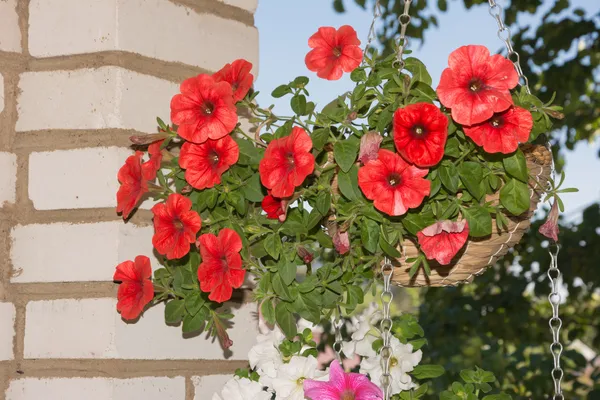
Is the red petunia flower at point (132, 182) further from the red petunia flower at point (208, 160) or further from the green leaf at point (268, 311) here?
the green leaf at point (268, 311)

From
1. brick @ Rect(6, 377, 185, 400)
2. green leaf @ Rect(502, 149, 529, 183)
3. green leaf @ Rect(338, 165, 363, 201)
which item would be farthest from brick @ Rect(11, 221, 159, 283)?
green leaf @ Rect(502, 149, 529, 183)

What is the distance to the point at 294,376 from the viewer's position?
1.22m

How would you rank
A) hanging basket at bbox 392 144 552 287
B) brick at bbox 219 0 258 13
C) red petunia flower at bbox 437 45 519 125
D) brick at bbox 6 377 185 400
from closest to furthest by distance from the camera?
red petunia flower at bbox 437 45 519 125 → hanging basket at bbox 392 144 552 287 → brick at bbox 6 377 185 400 → brick at bbox 219 0 258 13

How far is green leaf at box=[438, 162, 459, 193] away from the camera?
3.44 feet

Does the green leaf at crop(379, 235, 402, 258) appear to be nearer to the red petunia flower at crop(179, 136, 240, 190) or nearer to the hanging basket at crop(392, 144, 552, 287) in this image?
the hanging basket at crop(392, 144, 552, 287)

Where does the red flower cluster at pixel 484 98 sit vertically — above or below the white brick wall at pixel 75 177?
above

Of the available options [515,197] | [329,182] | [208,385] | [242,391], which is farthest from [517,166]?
[208,385]

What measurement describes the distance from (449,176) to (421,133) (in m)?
0.08

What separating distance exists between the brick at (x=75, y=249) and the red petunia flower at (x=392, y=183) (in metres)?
0.46

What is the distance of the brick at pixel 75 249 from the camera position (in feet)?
4.17

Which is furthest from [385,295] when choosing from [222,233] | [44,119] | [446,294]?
[446,294]

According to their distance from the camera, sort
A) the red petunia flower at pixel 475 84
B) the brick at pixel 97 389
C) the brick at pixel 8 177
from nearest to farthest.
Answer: the red petunia flower at pixel 475 84, the brick at pixel 97 389, the brick at pixel 8 177

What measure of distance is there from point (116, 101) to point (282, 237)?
1.25 feet

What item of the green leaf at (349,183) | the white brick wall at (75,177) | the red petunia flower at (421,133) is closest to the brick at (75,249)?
the white brick wall at (75,177)
